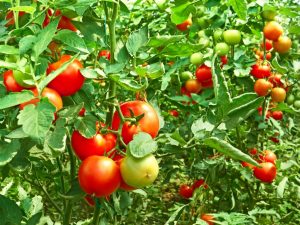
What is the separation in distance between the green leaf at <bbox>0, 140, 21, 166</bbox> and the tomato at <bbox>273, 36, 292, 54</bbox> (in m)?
1.53

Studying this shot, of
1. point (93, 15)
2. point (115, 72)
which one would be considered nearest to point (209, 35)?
point (93, 15)

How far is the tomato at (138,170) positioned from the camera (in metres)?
0.97

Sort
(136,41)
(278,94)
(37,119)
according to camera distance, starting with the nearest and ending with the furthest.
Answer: (37,119), (136,41), (278,94)

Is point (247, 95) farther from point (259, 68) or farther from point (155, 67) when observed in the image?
point (259, 68)

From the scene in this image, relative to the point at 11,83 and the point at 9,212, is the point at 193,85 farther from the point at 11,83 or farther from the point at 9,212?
the point at 11,83

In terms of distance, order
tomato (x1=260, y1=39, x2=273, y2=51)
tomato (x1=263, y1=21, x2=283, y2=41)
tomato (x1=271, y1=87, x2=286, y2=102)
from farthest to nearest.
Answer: tomato (x1=260, y1=39, x2=273, y2=51) < tomato (x1=271, y1=87, x2=286, y2=102) < tomato (x1=263, y1=21, x2=283, y2=41)

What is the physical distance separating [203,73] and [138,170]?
1.16 m

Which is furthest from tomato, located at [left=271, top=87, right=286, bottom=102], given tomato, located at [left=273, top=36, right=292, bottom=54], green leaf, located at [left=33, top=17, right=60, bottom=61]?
green leaf, located at [left=33, top=17, right=60, bottom=61]

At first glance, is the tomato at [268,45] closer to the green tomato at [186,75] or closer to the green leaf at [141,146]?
the green tomato at [186,75]

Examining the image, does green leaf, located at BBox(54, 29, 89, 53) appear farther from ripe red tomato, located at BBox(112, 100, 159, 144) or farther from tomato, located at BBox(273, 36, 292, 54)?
tomato, located at BBox(273, 36, 292, 54)

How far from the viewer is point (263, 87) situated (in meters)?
2.14

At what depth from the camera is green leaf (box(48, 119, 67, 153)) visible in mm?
923

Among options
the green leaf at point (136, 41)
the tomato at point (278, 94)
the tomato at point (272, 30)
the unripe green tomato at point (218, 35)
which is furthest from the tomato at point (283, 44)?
the green leaf at point (136, 41)

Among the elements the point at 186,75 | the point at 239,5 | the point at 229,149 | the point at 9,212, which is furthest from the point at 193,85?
the point at 229,149
